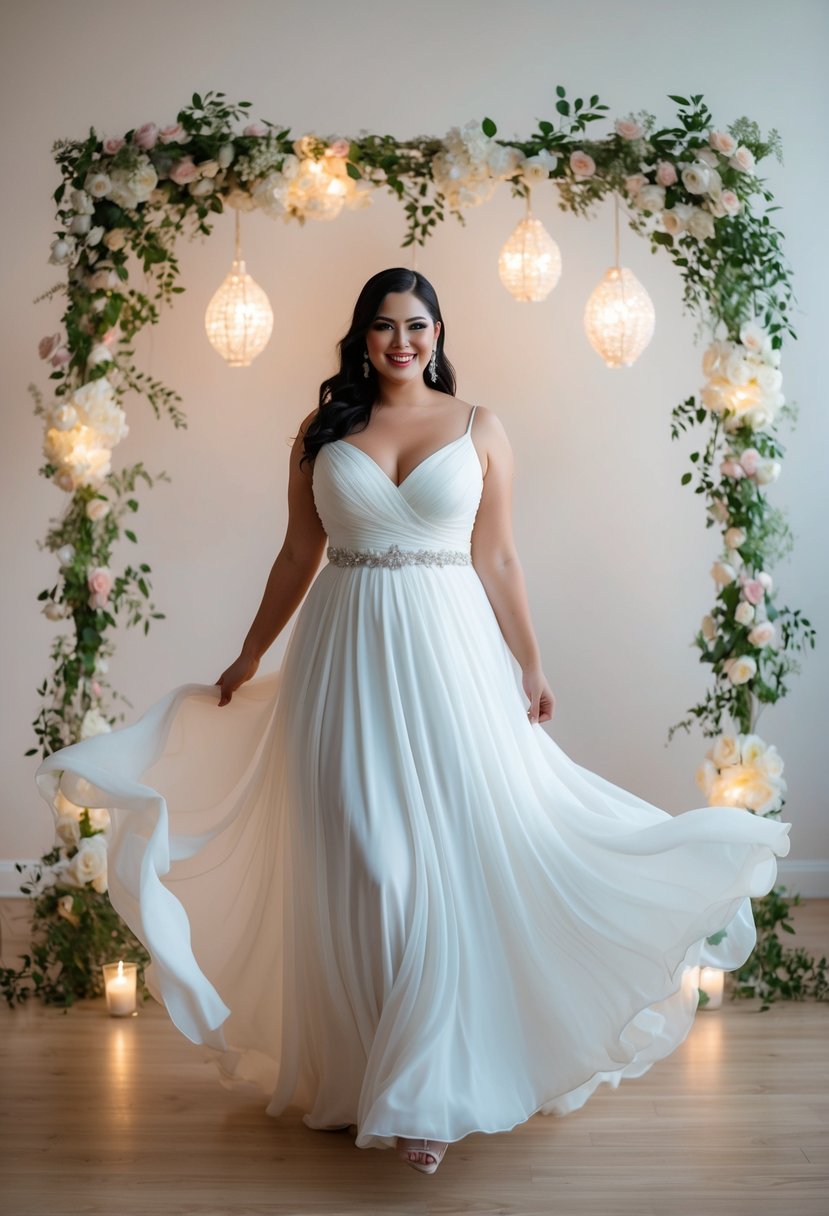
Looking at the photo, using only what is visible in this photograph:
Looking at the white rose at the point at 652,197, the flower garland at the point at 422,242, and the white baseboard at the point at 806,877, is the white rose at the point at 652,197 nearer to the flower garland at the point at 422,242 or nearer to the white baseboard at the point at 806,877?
the flower garland at the point at 422,242

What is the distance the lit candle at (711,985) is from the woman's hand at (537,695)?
1.14 meters

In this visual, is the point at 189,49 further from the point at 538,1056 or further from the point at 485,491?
the point at 538,1056

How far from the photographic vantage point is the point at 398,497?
2.98 m

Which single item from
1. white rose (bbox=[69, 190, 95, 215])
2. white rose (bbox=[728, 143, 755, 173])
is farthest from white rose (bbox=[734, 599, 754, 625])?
white rose (bbox=[69, 190, 95, 215])

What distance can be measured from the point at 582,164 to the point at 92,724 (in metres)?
2.35

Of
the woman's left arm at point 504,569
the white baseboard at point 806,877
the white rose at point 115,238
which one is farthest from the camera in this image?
the white baseboard at point 806,877

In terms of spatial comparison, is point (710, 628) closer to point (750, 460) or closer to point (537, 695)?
point (750, 460)

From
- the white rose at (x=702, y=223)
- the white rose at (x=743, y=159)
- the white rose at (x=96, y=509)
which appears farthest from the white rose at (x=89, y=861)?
the white rose at (x=743, y=159)

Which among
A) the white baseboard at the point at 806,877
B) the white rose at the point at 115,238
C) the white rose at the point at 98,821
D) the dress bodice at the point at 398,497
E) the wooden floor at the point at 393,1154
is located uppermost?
the white rose at the point at 115,238

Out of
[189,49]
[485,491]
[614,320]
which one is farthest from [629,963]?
[189,49]

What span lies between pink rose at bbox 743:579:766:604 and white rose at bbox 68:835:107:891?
86.7 inches

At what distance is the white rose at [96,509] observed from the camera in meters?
3.90

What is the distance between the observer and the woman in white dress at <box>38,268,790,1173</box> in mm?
2744

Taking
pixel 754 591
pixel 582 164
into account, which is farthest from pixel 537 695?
pixel 582 164
